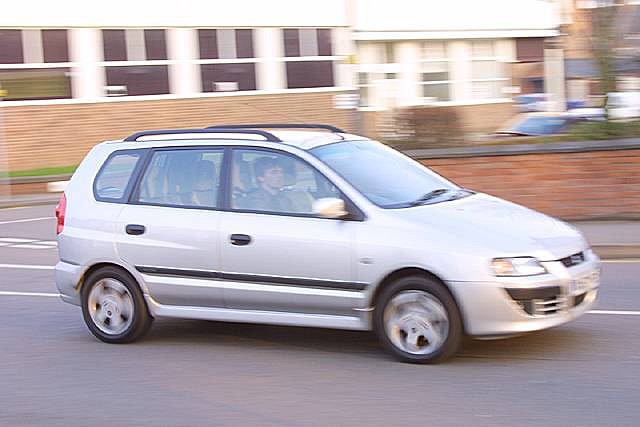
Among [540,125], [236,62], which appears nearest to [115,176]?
[540,125]

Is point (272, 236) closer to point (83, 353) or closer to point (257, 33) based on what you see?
point (83, 353)

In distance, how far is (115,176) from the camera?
29.5 ft

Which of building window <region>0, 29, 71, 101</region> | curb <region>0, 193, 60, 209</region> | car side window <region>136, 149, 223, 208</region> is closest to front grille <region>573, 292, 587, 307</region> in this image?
car side window <region>136, 149, 223, 208</region>

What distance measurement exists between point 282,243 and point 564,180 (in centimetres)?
785

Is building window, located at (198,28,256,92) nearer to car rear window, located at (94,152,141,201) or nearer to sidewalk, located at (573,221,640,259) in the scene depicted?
sidewalk, located at (573,221,640,259)

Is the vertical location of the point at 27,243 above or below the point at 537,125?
below

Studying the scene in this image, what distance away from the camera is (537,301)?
7.39m

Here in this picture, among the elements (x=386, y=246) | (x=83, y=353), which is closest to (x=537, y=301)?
(x=386, y=246)

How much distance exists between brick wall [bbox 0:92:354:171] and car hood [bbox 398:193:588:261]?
1956 centimetres

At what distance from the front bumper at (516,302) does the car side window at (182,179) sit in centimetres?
214

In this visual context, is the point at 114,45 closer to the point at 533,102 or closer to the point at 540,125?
the point at 540,125

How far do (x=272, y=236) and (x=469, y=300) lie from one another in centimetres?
153

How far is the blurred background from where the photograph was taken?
28844 millimetres

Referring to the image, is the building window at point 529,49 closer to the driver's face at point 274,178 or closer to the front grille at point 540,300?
the driver's face at point 274,178
